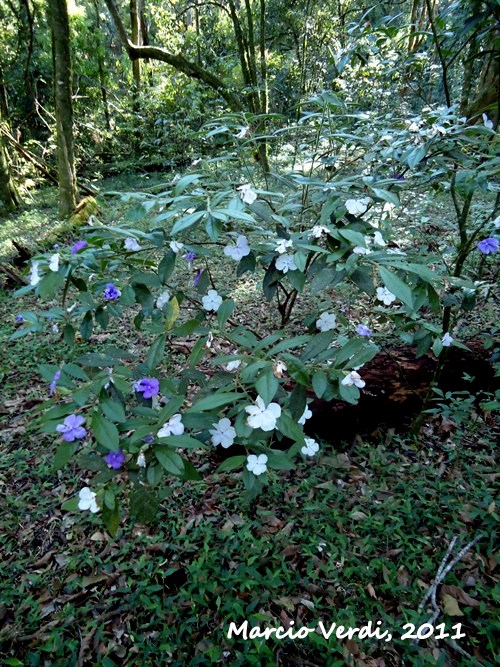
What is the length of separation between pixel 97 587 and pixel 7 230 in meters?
5.52

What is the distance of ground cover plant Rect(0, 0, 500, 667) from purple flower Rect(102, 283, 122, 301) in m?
0.01

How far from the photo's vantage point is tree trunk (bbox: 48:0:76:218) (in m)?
4.75

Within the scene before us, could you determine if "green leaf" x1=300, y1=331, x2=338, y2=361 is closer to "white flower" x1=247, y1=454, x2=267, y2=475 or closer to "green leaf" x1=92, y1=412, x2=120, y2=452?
"white flower" x1=247, y1=454, x2=267, y2=475

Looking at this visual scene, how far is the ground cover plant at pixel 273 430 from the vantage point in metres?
0.94

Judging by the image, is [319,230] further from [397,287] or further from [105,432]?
[105,432]

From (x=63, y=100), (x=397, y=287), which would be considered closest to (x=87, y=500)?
(x=397, y=287)

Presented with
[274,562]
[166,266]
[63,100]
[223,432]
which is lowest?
[274,562]

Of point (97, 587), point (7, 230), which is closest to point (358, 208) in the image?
point (97, 587)

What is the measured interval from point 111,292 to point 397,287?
2.27ft

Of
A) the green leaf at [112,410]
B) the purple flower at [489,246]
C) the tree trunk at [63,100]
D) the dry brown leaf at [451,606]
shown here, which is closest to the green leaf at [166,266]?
the green leaf at [112,410]

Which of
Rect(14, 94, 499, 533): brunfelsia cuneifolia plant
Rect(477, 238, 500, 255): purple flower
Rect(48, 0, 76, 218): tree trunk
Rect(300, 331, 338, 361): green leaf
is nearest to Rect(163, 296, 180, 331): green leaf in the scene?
Rect(14, 94, 499, 533): brunfelsia cuneifolia plant

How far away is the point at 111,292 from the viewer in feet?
3.46

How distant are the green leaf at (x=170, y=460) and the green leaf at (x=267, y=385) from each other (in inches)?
8.4

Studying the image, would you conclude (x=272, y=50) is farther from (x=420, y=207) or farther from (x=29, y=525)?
(x=29, y=525)
